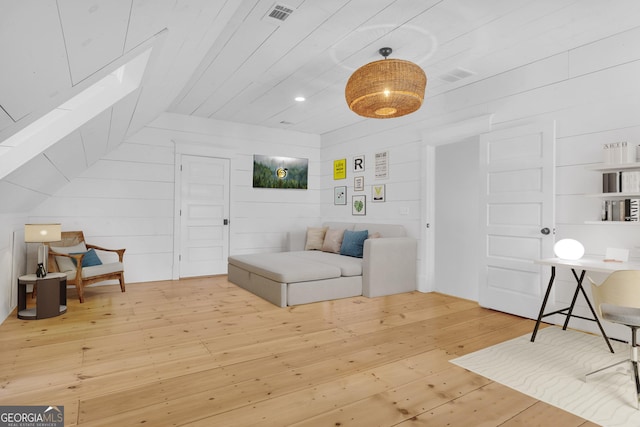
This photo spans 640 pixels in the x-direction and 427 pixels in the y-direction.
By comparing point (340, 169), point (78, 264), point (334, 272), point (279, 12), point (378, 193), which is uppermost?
point (279, 12)

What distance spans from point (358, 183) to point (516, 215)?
104 inches

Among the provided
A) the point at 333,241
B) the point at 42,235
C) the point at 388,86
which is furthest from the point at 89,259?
the point at 388,86

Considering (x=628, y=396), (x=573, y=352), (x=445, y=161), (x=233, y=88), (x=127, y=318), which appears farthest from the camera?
(x=445, y=161)

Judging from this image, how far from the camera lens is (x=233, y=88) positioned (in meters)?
4.29

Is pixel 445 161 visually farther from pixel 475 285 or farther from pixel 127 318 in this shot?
pixel 127 318

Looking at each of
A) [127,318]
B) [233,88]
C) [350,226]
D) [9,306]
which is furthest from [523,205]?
[9,306]

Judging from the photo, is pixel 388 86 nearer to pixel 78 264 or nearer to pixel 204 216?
pixel 78 264

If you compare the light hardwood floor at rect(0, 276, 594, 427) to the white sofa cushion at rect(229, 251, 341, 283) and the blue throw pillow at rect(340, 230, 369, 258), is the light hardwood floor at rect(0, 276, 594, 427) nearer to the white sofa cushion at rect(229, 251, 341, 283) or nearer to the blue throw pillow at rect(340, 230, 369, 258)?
the white sofa cushion at rect(229, 251, 341, 283)

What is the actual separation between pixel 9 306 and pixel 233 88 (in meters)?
3.28

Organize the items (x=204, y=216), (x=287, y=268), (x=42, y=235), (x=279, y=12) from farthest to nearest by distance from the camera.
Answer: (x=204, y=216) < (x=287, y=268) < (x=42, y=235) < (x=279, y=12)

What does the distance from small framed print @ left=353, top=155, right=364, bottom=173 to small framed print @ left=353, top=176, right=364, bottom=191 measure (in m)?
0.12

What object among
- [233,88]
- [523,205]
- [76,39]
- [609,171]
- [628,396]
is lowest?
[628,396]

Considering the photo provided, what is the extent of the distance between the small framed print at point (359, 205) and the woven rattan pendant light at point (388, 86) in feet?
9.40

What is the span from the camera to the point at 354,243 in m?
5.02
